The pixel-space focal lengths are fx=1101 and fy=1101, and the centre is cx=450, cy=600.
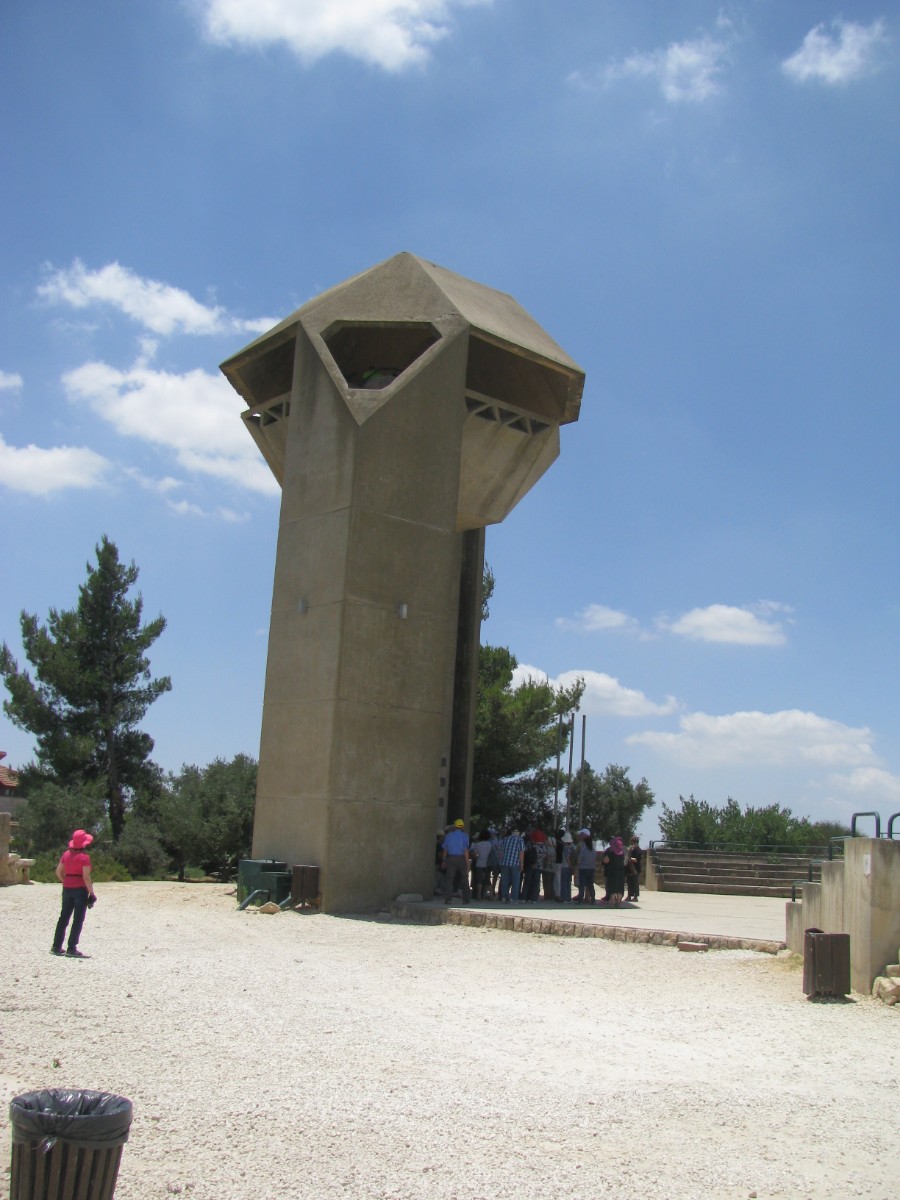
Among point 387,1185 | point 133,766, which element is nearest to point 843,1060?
point 387,1185

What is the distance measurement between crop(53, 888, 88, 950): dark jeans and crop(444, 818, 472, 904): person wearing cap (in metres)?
6.62

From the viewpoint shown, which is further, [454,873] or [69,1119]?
[454,873]

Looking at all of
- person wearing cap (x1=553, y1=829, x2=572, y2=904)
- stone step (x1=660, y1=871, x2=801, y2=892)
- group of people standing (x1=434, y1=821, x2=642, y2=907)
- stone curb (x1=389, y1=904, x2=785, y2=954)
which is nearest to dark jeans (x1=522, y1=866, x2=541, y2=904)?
group of people standing (x1=434, y1=821, x2=642, y2=907)

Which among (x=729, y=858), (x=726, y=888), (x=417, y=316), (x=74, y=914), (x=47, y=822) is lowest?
(x=726, y=888)

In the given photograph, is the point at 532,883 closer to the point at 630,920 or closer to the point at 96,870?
the point at 630,920

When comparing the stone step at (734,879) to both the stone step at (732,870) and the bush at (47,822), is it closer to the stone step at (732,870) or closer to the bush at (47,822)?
the stone step at (732,870)

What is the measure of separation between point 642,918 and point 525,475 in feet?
33.6

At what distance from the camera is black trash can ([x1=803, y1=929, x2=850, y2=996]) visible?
9.80m

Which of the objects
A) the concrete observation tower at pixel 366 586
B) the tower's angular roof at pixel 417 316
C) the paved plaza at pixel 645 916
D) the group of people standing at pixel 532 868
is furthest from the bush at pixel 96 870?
the tower's angular roof at pixel 417 316

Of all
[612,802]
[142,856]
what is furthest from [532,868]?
[612,802]

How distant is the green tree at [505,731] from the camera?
3177cm

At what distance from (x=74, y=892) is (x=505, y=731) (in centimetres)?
2104

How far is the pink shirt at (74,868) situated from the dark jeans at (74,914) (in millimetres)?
64

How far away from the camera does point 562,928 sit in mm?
14047
